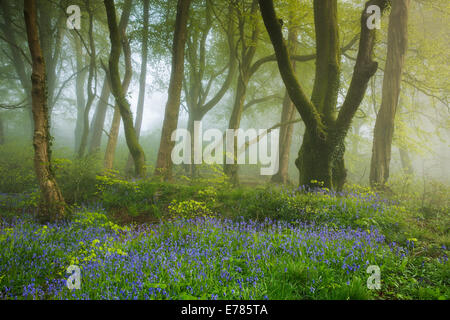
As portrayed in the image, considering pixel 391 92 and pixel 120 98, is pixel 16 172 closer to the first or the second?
pixel 120 98

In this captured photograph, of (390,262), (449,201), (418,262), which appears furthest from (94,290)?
(449,201)

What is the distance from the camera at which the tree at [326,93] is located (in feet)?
21.0

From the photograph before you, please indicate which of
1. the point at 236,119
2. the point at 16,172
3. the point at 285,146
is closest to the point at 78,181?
the point at 16,172

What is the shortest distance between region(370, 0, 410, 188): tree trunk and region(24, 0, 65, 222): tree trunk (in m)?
10.6

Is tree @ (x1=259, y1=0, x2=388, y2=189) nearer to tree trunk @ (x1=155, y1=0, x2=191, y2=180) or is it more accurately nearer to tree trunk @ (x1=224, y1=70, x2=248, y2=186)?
tree trunk @ (x1=224, y1=70, x2=248, y2=186)

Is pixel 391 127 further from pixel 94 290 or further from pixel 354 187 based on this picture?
pixel 94 290

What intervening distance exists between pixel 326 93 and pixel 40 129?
7.47 metres

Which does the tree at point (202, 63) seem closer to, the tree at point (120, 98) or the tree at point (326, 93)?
the tree at point (120, 98)

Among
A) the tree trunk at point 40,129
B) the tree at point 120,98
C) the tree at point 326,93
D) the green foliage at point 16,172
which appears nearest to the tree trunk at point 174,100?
the tree at point 120,98

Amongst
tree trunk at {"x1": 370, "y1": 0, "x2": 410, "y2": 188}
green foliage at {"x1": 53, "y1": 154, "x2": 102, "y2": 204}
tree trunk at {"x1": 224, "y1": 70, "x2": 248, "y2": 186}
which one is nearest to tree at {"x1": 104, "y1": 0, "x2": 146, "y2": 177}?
green foliage at {"x1": 53, "y1": 154, "x2": 102, "y2": 204}

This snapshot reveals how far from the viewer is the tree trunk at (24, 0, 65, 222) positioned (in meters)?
5.55

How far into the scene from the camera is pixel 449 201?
311 inches

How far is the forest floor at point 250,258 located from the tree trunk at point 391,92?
438 cm
